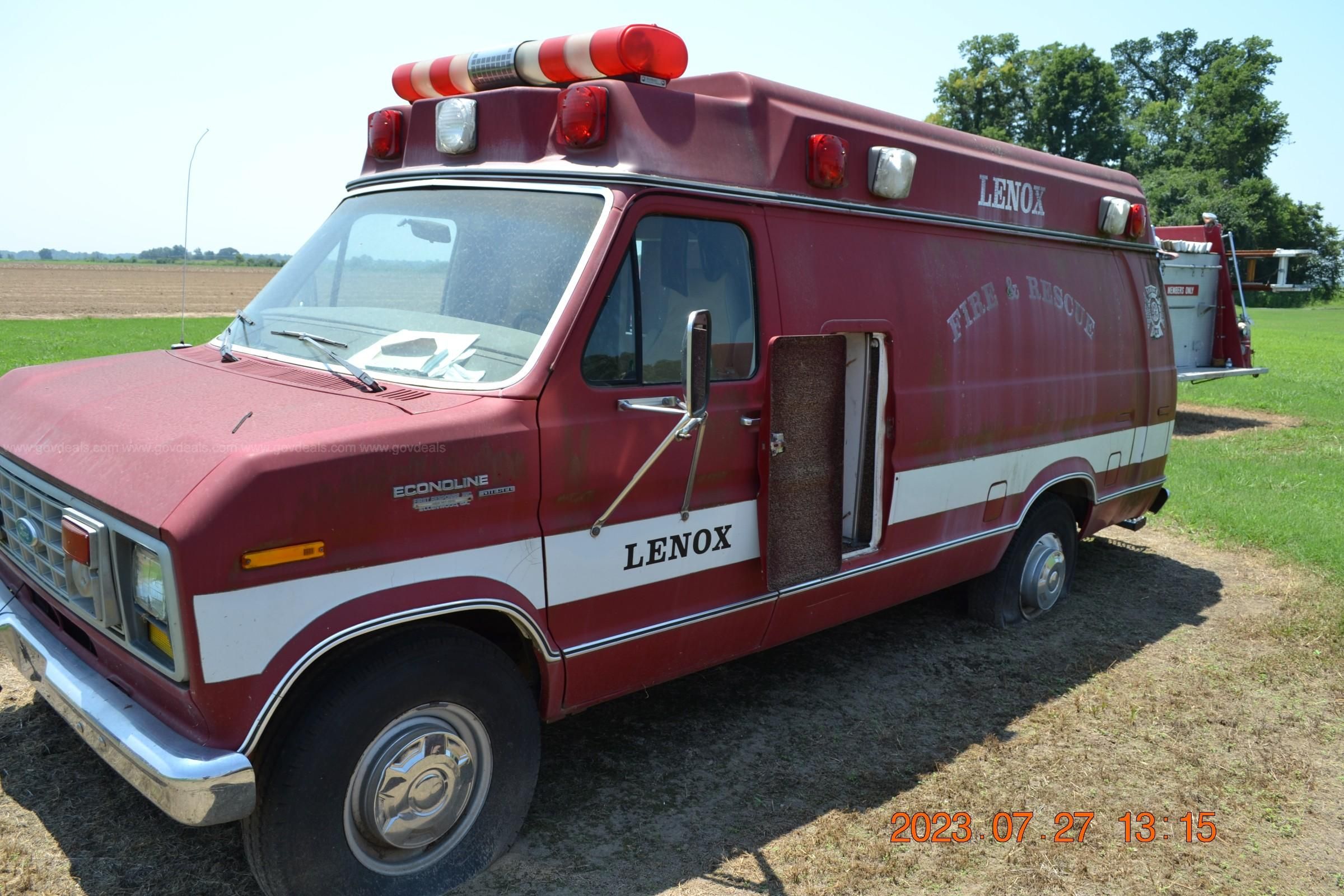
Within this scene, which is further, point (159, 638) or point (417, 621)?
point (417, 621)

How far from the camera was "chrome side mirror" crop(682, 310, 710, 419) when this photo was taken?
10.5ft

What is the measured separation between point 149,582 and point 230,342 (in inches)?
63.8

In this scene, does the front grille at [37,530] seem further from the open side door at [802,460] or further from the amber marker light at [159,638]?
the open side door at [802,460]

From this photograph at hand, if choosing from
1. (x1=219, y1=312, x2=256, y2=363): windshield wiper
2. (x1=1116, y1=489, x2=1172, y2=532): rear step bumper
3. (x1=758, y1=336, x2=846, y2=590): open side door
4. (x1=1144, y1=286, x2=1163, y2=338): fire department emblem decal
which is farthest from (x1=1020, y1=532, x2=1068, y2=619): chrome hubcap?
(x1=219, y1=312, x2=256, y2=363): windshield wiper

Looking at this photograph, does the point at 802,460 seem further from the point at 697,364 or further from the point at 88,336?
the point at 88,336

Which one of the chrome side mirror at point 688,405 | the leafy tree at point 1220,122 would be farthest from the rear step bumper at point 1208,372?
the leafy tree at point 1220,122

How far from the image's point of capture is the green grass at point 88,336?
70.5 feet

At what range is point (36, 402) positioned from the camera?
3.68 metres

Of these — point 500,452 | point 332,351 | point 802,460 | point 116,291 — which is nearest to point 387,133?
point 332,351

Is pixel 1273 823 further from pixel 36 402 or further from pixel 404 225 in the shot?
pixel 36 402

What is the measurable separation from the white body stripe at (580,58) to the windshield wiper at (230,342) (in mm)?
1669

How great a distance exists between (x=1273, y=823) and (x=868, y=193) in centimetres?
313

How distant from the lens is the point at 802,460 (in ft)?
14.3

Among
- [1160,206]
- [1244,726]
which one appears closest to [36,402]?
[1244,726]
